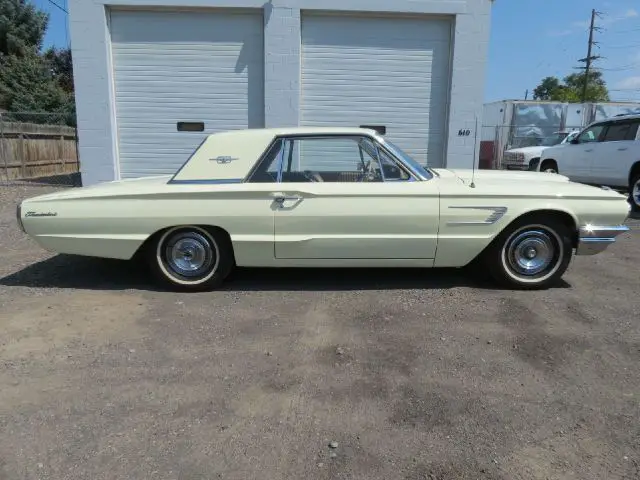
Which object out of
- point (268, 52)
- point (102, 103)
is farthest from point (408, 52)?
point (102, 103)

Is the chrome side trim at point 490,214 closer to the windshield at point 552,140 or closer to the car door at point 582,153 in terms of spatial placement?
the car door at point 582,153

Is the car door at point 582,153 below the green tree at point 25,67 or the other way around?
below

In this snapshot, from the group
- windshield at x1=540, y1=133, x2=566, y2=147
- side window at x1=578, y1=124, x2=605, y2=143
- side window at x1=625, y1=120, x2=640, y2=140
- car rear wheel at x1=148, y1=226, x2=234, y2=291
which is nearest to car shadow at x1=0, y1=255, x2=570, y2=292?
car rear wheel at x1=148, y1=226, x2=234, y2=291

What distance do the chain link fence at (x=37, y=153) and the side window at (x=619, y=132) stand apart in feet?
41.3

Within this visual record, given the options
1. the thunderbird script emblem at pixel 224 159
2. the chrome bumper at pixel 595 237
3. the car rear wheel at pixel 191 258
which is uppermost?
the thunderbird script emblem at pixel 224 159

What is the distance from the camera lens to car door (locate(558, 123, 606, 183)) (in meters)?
11.1

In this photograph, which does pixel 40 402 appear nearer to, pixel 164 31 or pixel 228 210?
pixel 228 210

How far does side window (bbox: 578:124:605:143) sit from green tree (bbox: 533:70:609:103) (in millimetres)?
38007

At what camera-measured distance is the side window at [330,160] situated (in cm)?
492

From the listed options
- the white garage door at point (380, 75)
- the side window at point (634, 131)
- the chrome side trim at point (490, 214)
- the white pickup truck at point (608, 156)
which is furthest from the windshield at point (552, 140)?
the chrome side trim at point (490, 214)

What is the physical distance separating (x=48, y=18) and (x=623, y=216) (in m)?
31.4

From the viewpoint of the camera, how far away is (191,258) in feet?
16.2

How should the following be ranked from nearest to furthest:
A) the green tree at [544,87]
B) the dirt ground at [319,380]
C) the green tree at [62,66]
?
the dirt ground at [319,380] → the green tree at [62,66] → the green tree at [544,87]

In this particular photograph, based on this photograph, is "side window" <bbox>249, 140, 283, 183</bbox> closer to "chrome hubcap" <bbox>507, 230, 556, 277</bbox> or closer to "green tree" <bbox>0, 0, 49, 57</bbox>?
"chrome hubcap" <bbox>507, 230, 556, 277</bbox>
